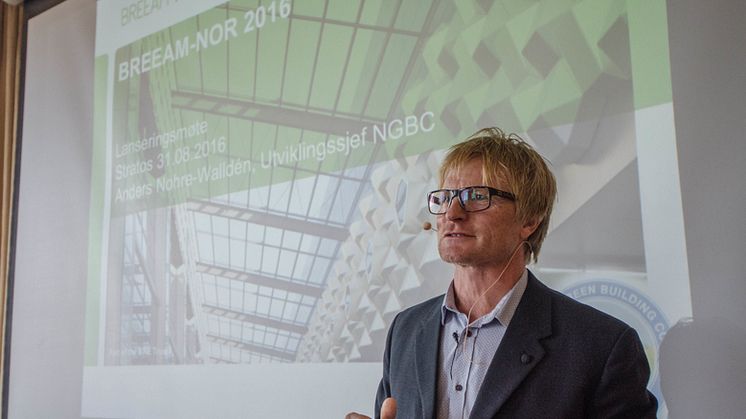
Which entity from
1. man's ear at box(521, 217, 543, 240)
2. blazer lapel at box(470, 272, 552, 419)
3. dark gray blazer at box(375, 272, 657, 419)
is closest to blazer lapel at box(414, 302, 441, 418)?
dark gray blazer at box(375, 272, 657, 419)

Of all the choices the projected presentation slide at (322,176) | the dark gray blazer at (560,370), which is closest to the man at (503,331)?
the dark gray blazer at (560,370)

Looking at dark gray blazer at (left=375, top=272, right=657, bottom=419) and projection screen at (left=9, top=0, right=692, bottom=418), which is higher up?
projection screen at (left=9, top=0, right=692, bottom=418)

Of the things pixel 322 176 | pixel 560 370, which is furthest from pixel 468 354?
pixel 322 176

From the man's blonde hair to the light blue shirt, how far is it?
14 centimetres

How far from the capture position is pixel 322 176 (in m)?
2.78

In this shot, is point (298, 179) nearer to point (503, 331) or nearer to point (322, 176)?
point (322, 176)

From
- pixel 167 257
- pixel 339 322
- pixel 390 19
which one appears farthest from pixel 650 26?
pixel 167 257

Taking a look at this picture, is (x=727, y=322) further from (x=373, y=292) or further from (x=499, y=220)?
(x=373, y=292)

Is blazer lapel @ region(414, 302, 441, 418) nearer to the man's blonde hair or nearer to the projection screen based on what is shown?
the man's blonde hair

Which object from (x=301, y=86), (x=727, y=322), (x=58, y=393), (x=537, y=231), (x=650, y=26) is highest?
(x=301, y=86)

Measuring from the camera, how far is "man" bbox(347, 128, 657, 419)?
1333 mm

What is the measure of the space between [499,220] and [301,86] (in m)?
1.63

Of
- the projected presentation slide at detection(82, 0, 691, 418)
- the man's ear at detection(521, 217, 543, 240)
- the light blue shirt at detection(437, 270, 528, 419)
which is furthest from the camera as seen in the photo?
the projected presentation slide at detection(82, 0, 691, 418)

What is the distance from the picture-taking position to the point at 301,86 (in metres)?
2.94
